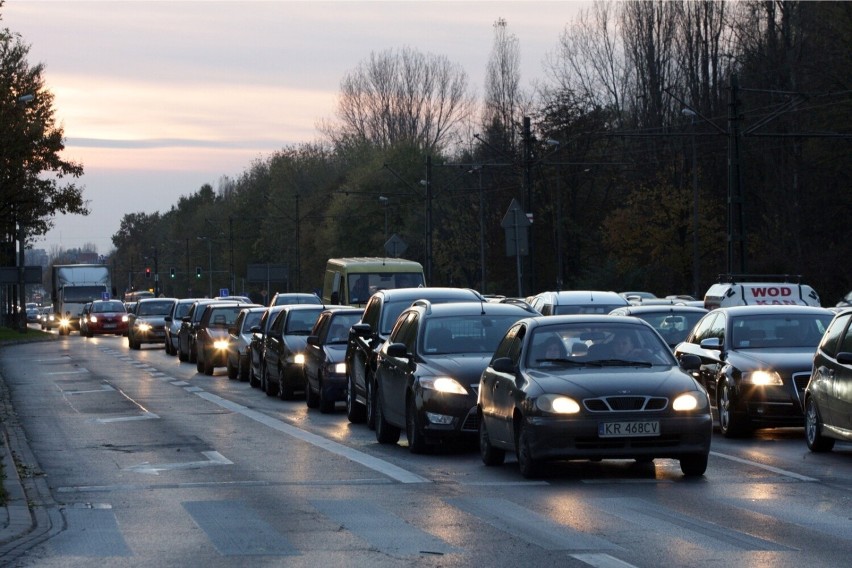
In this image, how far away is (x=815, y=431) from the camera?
1605cm

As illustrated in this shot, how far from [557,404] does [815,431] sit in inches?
151

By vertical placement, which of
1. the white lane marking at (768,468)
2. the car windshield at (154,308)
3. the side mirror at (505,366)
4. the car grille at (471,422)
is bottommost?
the white lane marking at (768,468)

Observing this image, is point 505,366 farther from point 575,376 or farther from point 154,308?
point 154,308

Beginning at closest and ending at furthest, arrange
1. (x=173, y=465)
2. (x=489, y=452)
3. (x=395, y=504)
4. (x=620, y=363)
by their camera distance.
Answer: (x=395, y=504) < (x=620, y=363) < (x=489, y=452) < (x=173, y=465)

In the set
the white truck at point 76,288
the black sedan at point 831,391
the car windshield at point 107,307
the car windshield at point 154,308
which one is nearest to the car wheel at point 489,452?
the black sedan at point 831,391

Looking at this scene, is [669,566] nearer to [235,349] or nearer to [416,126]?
[235,349]

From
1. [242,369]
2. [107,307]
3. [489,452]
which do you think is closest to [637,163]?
[107,307]

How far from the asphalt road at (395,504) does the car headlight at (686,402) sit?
1.96ft

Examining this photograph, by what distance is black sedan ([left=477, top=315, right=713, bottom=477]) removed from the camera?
525 inches

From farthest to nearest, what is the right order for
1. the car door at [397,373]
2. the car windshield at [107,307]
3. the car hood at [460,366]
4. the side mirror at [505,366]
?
the car windshield at [107,307] < the car door at [397,373] < the car hood at [460,366] < the side mirror at [505,366]

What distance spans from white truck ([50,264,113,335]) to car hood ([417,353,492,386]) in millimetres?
74668

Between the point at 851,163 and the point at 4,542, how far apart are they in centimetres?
5432

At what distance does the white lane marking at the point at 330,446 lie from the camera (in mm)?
14234

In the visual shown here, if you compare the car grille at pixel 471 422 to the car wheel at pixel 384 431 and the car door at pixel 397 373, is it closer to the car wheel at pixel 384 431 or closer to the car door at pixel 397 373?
the car door at pixel 397 373
